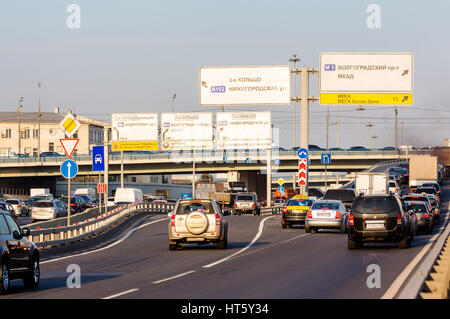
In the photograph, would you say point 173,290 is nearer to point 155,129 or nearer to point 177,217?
point 177,217

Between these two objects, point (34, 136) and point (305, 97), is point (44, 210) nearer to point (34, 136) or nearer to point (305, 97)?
point (305, 97)

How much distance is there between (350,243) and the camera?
27984 millimetres

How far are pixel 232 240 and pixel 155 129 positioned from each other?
4229 centimetres

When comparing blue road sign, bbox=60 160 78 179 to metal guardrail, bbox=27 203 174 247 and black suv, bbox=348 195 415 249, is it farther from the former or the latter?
black suv, bbox=348 195 415 249

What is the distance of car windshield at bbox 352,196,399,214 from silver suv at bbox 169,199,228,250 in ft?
14.8

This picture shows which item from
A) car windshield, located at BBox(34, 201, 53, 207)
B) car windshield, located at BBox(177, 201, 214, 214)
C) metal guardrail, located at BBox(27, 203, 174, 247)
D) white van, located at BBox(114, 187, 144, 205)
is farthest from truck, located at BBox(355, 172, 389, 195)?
car windshield, located at BBox(177, 201, 214, 214)

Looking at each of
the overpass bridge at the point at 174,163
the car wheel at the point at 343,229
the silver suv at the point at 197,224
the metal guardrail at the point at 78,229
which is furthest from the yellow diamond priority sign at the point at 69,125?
the overpass bridge at the point at 174,163

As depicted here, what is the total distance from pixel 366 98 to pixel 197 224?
81.9 feet

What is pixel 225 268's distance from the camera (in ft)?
68.6

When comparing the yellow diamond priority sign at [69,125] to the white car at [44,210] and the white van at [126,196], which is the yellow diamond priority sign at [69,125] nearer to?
the white car at [44,210]

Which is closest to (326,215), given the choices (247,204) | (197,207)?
(197,207)

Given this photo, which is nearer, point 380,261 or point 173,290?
point 173,290

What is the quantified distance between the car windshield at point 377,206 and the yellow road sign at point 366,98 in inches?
866
